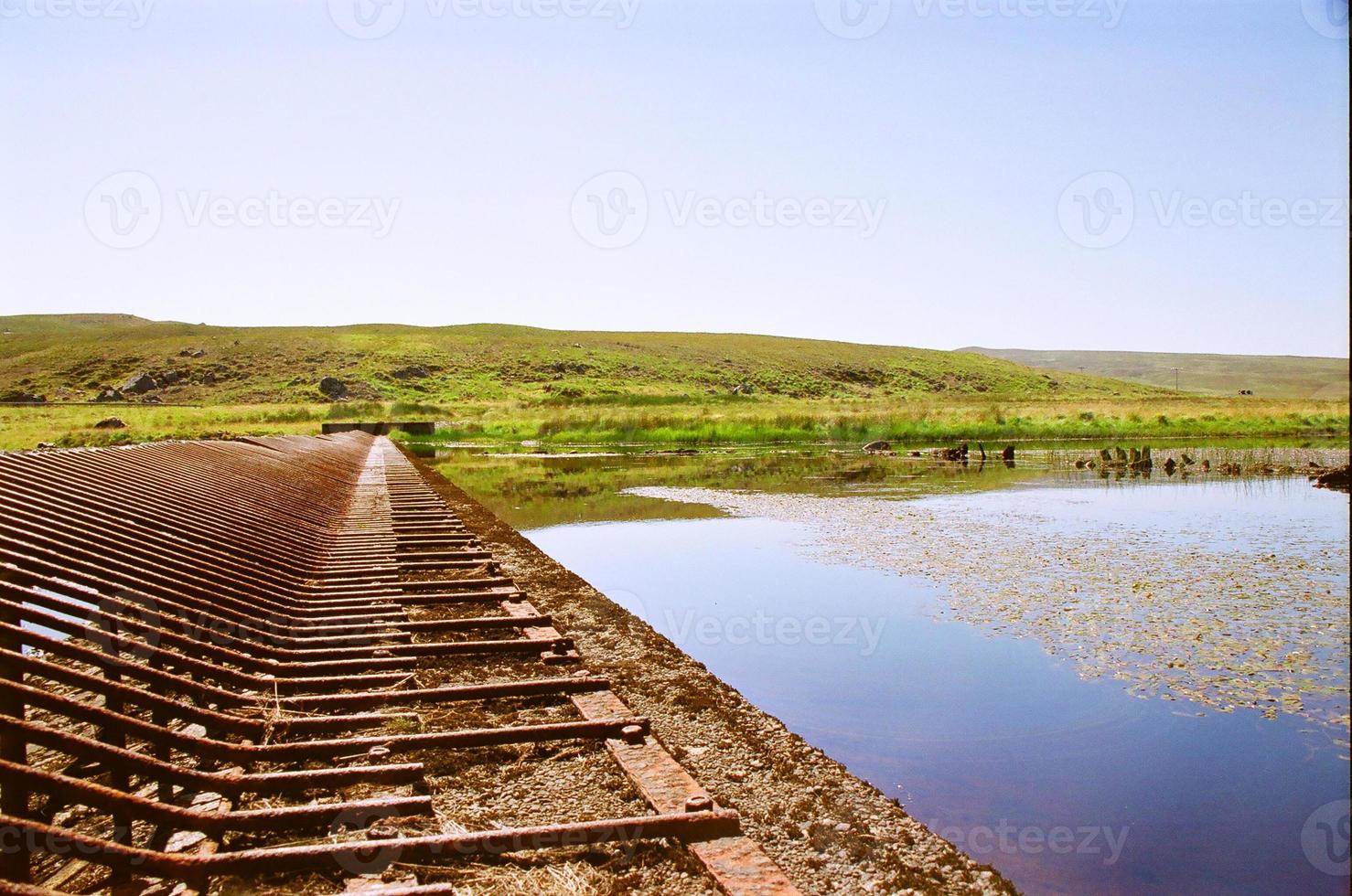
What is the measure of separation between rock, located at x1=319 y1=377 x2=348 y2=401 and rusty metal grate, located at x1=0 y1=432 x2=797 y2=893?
2397 inches

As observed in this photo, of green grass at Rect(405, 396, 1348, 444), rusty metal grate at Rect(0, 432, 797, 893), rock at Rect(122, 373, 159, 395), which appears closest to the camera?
rusty metal grate at Rect(0, 432, 797, 893)

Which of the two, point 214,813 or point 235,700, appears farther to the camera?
point 235,700

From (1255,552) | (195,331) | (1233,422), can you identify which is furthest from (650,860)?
(195,331)

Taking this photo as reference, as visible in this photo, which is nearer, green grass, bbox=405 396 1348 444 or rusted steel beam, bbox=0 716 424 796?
rusted steel beam, bbox=0 716 424 796

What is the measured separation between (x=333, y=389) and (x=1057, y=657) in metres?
64.7

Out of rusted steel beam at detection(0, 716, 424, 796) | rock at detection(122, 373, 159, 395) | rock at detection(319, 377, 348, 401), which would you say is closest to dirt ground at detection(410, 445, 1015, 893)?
rusted steel beam at detection(0, 716, 424, 796)

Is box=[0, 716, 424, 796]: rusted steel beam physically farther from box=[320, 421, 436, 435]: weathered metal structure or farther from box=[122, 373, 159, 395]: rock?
box=[122, 373, 159, 395]: rock

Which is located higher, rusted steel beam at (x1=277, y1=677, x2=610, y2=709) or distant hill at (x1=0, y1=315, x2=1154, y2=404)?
distant hill at (x1=0, y1=315, x2=1154, y2=404)

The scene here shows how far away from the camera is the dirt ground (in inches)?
116

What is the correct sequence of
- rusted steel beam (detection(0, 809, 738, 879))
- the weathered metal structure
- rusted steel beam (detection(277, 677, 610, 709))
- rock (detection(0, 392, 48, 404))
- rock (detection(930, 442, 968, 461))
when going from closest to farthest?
rusted steel beam (detection(0, 809, 738, 879)) < rusted steel beam (detection(277, 677, 610, 709)) < rock (detection(930, 442, 968, 461)) < the weathered metal structure < rock (detection(0, 392, 48, 404))

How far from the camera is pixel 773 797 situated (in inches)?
141

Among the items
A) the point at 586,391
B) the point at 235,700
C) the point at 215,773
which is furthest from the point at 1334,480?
the point at 586,391

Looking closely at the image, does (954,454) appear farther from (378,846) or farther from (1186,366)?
(1186,366)

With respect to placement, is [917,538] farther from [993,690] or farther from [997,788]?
[997,788]
